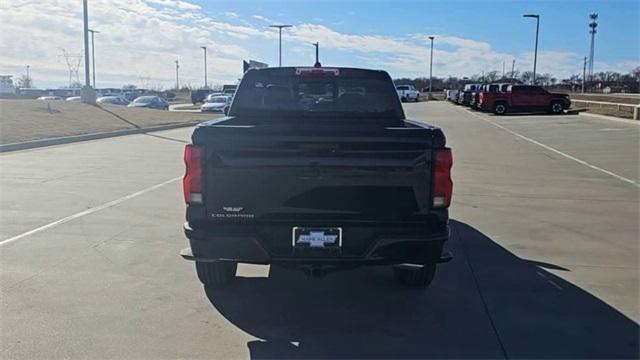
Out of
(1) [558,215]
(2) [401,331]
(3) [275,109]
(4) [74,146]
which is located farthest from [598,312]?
(4) [74,146]

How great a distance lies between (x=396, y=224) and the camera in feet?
14.3

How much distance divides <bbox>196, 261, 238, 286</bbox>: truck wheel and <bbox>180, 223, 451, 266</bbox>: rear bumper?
842 mm

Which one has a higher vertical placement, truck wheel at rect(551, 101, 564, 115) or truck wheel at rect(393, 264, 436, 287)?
truck wheel at rect(551, 101, 564, 115)

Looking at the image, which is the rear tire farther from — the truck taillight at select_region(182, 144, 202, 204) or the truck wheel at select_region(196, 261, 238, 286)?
the truck taillight at select_region(182, 144, 202, 204)

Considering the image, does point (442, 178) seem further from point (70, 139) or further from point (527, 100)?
point (527, 100)

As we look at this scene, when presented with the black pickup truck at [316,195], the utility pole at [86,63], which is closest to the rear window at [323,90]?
the black pickup truck at [316,195]

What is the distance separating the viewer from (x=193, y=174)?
171 inches

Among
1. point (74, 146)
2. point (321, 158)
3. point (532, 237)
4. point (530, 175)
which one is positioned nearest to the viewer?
point (321, 158)

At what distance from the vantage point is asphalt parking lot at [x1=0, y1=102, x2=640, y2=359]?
4.29 metres

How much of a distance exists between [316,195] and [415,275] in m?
1.58

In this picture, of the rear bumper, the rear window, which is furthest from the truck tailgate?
the rear window

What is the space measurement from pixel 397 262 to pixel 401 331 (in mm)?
532

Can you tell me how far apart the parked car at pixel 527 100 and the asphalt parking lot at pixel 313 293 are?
3110 centimetres

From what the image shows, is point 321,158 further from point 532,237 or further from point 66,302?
point 532,237
